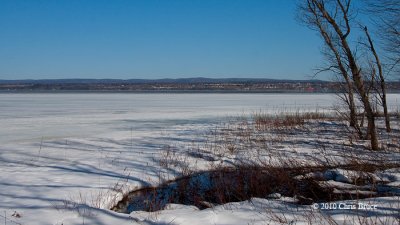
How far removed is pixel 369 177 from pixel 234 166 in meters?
3.04

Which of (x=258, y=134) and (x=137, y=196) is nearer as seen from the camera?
(x=137, y=196)

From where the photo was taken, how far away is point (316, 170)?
8.77 m

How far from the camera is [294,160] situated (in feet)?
31.1

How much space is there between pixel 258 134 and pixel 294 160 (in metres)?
5.18

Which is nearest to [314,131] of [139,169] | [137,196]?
[139,169]

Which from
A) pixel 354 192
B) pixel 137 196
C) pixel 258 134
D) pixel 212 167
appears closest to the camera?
pixel 354 192

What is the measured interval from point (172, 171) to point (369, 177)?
4.14 meters

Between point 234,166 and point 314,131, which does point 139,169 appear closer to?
point 234,166

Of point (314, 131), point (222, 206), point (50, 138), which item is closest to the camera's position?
point (222, 206)

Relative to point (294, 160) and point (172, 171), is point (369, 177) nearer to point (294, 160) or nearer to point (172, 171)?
point (294, 160)

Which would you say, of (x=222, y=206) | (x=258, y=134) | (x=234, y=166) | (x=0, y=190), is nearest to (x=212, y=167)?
(x=234, y=166)

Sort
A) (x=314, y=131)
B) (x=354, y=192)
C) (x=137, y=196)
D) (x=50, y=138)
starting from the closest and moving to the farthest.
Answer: (x=354, y=192), (x=137, y=196), (x=50, y=138), (x=314, y=131)

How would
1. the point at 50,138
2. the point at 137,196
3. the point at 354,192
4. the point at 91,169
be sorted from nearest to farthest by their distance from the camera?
the point at 354,192
the point at 137,196
the point at 91,169
the point at 50,138

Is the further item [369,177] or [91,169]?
[91,169]
